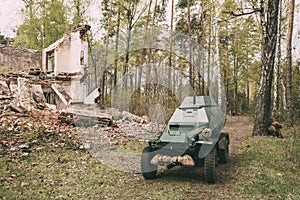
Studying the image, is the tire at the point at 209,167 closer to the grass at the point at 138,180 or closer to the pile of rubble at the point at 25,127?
the grass at the point at 138,180

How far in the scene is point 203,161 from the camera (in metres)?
5.38

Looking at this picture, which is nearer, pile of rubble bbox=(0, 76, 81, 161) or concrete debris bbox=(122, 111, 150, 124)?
pile of rubble bbox=(0, 76, 81, 161)

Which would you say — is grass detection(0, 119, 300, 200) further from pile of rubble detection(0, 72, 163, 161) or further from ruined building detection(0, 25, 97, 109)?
ruined building detection(0, 25, 97, 109)

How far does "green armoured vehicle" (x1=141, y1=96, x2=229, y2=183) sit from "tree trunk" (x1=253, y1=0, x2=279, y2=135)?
4701mm

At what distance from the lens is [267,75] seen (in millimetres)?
10297

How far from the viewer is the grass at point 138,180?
15.4ft

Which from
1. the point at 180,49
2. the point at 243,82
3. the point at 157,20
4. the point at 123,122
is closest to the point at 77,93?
the point at 123,122

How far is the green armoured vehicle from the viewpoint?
511 centimetres

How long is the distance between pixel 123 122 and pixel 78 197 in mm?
8509

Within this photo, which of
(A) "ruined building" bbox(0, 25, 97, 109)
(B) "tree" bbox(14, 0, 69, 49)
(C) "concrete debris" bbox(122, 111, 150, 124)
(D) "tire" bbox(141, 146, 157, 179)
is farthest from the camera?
(B) "tree" bbox(14, 0, 69, 49)

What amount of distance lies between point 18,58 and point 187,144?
1881cm

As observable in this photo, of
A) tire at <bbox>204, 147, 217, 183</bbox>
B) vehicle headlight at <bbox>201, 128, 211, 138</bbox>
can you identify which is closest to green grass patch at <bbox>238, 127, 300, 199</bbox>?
tire at <bbox>204, 147, 217, 183</bbox>

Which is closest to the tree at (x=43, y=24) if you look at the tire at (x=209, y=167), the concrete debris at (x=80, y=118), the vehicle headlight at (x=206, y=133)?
the concrete debris at (x=80, y=118)

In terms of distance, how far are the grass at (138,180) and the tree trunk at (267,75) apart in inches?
117
